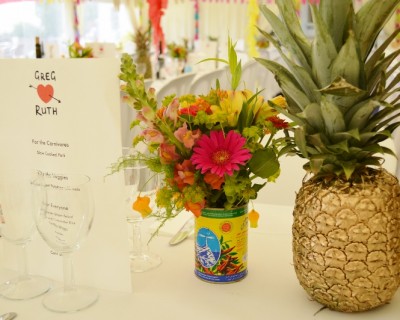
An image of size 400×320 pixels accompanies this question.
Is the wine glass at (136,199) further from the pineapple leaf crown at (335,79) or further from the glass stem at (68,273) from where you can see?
the pineapple leaf crown at (335,79)

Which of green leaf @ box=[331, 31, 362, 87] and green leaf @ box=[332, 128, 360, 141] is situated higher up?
green leaf @ box=[331, 31, 362, 87]

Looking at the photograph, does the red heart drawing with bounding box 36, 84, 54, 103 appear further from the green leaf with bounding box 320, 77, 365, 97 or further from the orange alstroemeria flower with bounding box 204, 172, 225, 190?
the green leaf with bounding box 320, 77, 365, 97

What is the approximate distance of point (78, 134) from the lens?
0.72 meters

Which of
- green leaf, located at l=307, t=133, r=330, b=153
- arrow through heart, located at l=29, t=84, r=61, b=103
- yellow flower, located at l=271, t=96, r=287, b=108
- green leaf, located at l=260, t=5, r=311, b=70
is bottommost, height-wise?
green leaf, located at l=307, t=133, r=330, b=153

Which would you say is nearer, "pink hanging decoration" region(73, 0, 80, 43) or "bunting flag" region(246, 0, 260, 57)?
"bunting flag" region(246, 0, 260, 57)

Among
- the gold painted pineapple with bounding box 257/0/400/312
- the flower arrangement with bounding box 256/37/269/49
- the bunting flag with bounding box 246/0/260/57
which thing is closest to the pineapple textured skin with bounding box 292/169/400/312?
the gold painted pineapple with bounding box 257/0/400/312

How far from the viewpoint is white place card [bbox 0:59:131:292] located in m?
0.70

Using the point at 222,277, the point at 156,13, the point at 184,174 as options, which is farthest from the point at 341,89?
the point at 156,13

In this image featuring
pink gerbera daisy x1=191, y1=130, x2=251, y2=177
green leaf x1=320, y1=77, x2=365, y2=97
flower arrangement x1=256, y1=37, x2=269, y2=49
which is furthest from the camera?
flower arrangement x1=256, y1=37, x2=269, y2=49

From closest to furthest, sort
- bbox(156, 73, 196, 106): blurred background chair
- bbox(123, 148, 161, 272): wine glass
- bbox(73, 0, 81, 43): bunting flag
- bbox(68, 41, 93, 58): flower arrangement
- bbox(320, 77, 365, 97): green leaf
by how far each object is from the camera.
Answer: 1. bbox(320, 77, 365, 97): green leaf
2. bbox(123, 148, 161, 272): wine glass
3. bbox(156, 73, 196, 106): blurred background chair
4. bbox(68, 41, 93, 58): flower arrangement
5. bbox(73, 0, 81, 43): bunting flag

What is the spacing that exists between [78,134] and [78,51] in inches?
105

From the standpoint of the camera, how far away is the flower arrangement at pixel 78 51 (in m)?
3.14

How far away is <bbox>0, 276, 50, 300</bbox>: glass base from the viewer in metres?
0.73

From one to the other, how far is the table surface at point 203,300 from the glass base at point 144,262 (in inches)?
0.5
